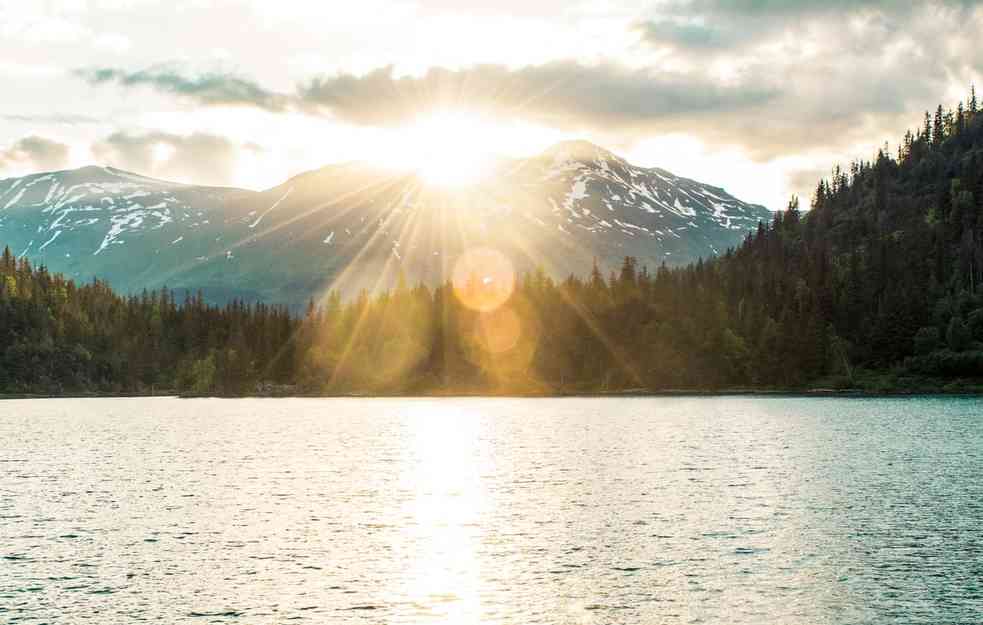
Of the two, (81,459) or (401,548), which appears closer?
(401,548)

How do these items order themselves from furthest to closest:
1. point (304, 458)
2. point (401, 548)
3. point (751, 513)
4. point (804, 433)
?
point (804, 433) < point (304, 458) < point (751, 513) < point (401, 548)

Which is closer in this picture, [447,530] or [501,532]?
[501,532]

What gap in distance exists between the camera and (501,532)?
2112 inches

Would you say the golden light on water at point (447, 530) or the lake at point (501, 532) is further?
the golden light on water at point (447, 530)

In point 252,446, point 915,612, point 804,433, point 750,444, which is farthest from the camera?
point 804,433

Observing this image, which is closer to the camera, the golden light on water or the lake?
the lake

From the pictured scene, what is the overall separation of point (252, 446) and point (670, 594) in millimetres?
82839

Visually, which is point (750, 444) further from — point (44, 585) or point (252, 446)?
point (44, 585)

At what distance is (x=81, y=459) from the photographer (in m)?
98.9

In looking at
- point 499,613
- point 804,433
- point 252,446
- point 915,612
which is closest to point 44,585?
point 499,613

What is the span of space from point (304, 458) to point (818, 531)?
59920mm

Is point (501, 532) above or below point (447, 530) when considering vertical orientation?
above

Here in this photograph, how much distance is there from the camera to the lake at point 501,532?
37.7 m

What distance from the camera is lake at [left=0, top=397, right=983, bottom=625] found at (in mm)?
37719
